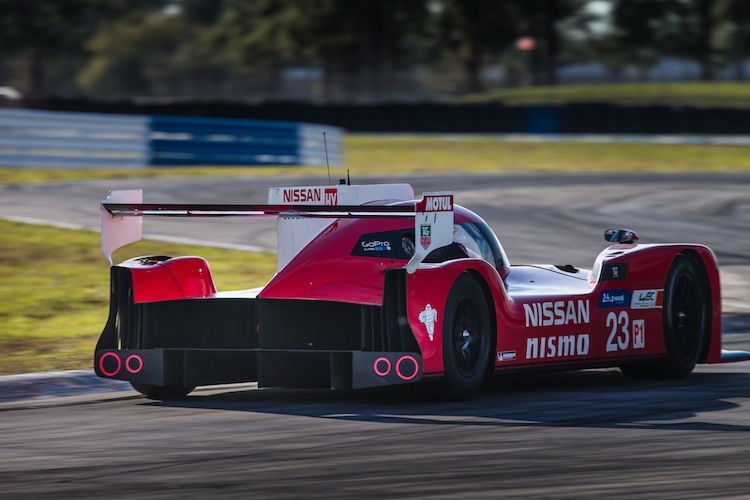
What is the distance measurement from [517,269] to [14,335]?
4083 millimetres

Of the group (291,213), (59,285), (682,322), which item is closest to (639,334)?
(682,322)

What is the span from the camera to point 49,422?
23.7ft

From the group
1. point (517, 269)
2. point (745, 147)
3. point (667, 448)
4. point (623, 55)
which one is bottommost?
point (667, 448)

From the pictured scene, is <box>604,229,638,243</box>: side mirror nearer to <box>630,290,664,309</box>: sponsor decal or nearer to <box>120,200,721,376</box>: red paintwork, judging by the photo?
<box>120,200,721,376</box>: red paintwork

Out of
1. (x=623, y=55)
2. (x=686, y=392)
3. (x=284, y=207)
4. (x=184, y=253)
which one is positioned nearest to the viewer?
(x=284, y=207)

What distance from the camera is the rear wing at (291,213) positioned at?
286 inches

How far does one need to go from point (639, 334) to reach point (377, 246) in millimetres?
1969

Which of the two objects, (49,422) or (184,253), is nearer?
(49,422)

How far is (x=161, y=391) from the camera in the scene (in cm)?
816

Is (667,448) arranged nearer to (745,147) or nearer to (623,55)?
(745,147)

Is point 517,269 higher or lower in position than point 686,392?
higher

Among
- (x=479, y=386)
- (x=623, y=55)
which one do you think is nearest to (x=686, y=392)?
(x=479, y=386)

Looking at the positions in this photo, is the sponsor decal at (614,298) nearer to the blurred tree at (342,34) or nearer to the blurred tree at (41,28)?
the blurred tree at (342,34)

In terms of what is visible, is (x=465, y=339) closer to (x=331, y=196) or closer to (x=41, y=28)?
(x=331, y=196)
